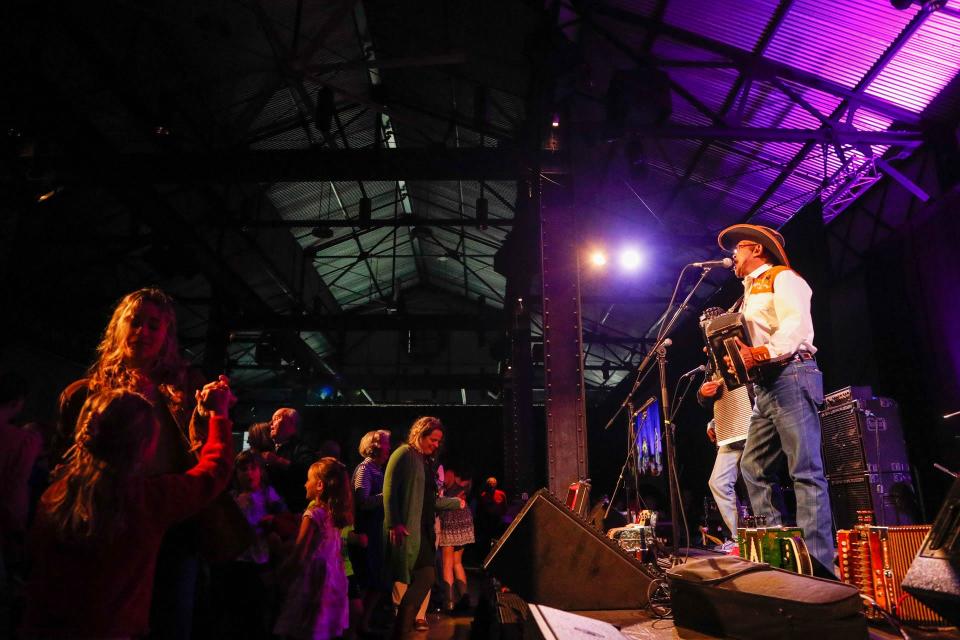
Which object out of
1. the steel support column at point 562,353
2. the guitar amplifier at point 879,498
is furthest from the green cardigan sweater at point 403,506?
the guitar amplifier at point 879,498

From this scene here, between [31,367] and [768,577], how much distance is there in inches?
644

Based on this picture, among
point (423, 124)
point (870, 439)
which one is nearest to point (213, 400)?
point (870, 439)

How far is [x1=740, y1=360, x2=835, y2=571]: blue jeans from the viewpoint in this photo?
304cm

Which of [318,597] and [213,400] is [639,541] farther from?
[213,400]

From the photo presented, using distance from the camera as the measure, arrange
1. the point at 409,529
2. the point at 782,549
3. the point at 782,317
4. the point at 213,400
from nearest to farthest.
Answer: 1. the point at 213,400
2. the point at 782,549
3. the point at 782,317
4. the point at 409,529

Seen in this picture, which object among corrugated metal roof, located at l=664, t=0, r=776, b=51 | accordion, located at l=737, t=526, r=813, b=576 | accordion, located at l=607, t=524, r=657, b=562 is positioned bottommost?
accordion, located at l=607, t=524, r=657, b=562

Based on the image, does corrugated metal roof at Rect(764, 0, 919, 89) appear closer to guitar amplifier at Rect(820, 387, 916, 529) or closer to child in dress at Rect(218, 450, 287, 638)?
guitar amplifier at Rect(820, 387, 916, 529)

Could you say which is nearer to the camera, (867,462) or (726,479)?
(867,462)

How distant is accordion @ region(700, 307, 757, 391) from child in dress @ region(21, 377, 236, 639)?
9.10 feet

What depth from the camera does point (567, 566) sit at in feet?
9.71

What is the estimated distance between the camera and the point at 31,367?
13953mm

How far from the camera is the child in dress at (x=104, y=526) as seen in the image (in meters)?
1.66

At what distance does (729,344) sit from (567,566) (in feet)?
5.04

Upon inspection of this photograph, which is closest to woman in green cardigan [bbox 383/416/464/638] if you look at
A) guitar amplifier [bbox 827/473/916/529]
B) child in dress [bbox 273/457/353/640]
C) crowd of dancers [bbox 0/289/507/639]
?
child in dress [bbox 273/457/353/640]
